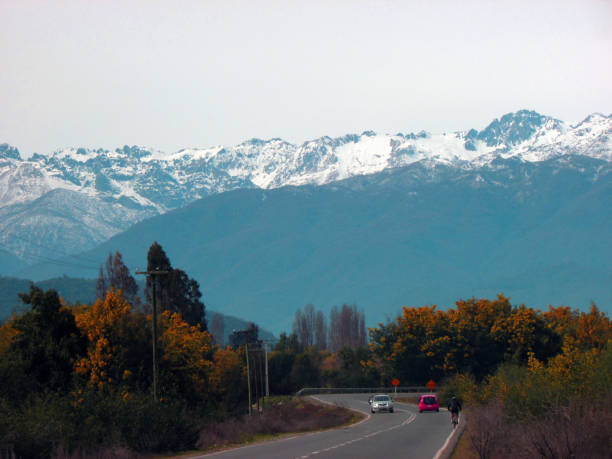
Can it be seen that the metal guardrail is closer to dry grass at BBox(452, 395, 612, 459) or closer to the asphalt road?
the asphalt road

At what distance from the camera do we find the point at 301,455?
2936 centimetres

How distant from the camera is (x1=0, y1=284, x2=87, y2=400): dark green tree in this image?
45.7 metres

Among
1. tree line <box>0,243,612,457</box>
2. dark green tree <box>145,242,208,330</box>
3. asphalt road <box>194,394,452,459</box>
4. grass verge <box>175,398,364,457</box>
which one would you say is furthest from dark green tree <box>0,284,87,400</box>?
dark green tree <box>145,242,208,330</box>

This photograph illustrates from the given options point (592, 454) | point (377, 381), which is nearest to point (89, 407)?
point (592, 454)

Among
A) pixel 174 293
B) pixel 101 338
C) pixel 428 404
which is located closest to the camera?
pixel 101 338

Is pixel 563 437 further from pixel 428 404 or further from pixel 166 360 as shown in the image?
pixel 428 404

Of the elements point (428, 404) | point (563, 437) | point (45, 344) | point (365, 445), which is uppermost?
point (45, 344)

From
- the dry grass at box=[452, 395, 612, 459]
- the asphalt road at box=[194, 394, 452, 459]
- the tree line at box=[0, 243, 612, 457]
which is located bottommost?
the asphalt road at box=[194, 394, 452, 459]

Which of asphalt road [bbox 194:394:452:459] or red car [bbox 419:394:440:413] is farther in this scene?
red car [bbox 419:394:440:413]

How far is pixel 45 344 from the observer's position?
4653 cm

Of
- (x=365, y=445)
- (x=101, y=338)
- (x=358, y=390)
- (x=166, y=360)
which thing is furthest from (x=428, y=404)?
(x=358, y=390)

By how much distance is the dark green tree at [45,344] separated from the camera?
45.7 m

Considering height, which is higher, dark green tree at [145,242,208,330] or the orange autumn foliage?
dark green tree at [145,242,208,330]

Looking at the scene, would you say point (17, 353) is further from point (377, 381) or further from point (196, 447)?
point (377, 381)
